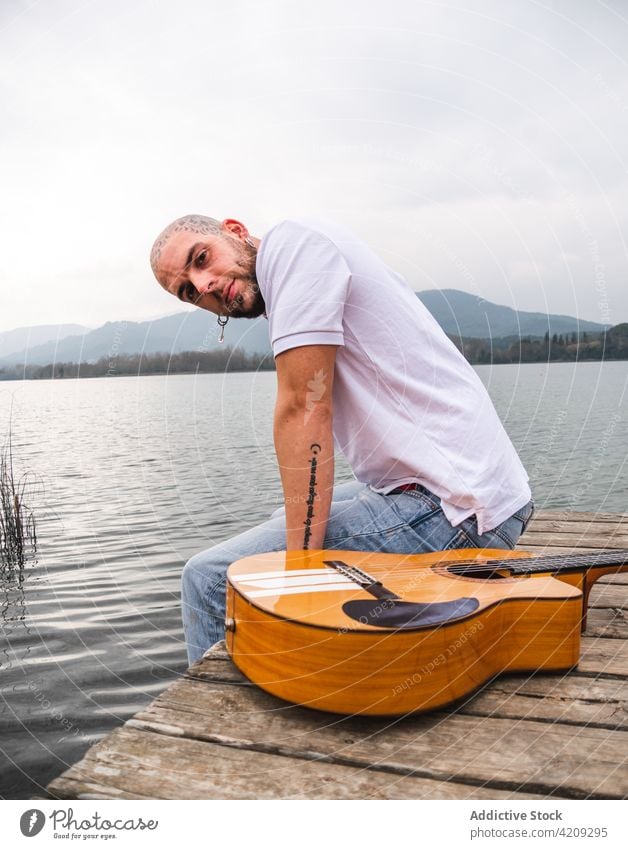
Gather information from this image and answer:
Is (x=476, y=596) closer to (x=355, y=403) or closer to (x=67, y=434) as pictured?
(x=355, y=403)

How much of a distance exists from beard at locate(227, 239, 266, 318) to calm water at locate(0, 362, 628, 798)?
373 millimetres

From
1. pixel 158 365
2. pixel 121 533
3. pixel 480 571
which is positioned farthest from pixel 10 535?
pixel 480 571

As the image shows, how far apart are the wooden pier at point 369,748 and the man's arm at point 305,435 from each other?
1.70ft

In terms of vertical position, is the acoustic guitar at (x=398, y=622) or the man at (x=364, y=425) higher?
the man at (x=364, y=425)

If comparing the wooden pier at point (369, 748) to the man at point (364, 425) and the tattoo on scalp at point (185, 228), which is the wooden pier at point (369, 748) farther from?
the tattoo on scalp at point (185, 228)

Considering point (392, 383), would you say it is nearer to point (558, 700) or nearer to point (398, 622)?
point (398, 622)

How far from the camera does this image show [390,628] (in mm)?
1606

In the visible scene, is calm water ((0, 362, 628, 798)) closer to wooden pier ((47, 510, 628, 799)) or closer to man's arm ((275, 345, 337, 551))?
man's arm ((275, 345, 337, 551))

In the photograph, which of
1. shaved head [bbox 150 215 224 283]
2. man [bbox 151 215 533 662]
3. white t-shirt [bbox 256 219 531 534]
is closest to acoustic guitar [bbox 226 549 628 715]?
man [bbox 151 215 533 662]

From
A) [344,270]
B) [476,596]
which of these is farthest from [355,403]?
[476,596]

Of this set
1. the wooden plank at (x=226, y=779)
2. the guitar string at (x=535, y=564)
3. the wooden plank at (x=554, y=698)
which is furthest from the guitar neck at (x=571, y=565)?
the wooden plank at (x=226, y=779)

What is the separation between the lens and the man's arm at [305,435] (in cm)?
209

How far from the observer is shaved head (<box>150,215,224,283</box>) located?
97.5 inches

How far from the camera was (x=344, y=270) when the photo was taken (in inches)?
83.8
